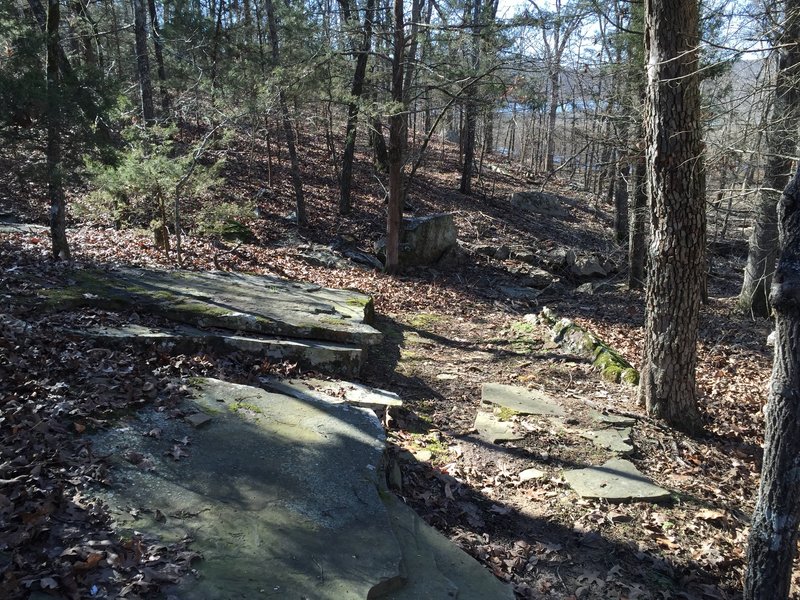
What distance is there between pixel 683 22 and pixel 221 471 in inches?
248

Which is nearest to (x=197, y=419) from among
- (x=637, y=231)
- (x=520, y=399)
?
(x=520, y=399)

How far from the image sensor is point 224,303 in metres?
7.57

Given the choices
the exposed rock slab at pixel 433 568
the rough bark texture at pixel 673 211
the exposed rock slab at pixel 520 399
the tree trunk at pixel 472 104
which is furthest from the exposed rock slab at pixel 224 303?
the tree trunk at pixel 472 104

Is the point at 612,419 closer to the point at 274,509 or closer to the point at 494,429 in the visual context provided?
the point at 494,429

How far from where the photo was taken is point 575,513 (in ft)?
16.2

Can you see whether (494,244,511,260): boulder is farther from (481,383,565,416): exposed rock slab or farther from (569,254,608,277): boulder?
(481,383,565,416): exposed rock slab

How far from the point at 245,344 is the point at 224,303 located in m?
1.14

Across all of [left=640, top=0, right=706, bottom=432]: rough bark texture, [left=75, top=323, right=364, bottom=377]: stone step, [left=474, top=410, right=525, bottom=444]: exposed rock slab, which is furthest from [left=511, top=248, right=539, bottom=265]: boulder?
[left=474, top=410, right=525, bottom=444]: exposed rock slab

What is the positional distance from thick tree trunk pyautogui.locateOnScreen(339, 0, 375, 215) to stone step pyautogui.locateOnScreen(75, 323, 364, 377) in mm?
7244

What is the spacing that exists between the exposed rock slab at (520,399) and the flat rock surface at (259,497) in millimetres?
2366

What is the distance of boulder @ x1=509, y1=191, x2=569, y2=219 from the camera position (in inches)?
972

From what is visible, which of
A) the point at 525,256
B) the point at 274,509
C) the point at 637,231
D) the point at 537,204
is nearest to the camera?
the point at 274,509

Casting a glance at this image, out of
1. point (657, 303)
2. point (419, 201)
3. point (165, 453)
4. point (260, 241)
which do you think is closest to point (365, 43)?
point (260, 241)

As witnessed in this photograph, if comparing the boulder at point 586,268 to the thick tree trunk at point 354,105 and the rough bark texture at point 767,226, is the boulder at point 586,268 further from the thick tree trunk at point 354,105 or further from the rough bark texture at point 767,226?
the thick tree trunk at point 354,105
